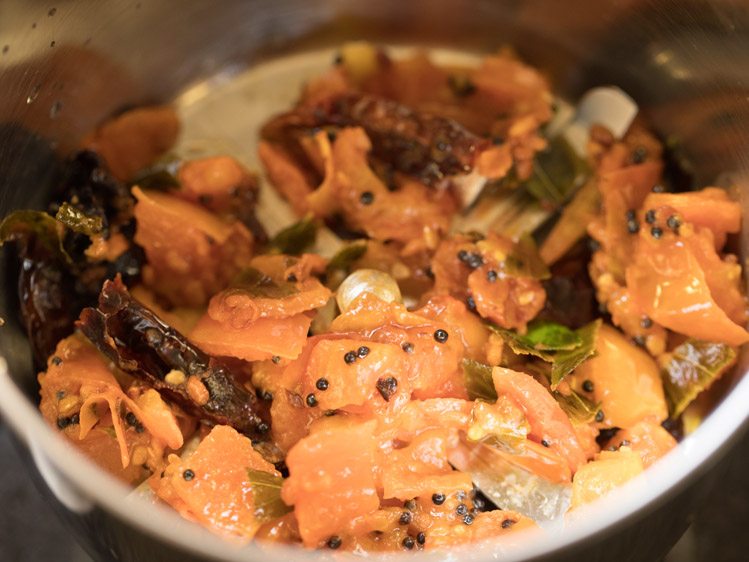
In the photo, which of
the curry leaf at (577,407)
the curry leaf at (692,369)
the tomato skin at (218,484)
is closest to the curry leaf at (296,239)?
the tomato skin at (218,484)

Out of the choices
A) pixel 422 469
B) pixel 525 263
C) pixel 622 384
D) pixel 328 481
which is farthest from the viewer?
pixel 525 263

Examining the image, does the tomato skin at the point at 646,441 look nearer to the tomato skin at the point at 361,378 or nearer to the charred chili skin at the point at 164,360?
the tomato skin at the point at 361,378

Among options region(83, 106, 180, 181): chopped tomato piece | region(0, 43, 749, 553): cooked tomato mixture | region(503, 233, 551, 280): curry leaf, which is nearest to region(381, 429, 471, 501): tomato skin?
region(0, 43, 749, 553): cooked tomato mixture

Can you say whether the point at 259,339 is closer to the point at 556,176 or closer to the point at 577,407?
the point at 577,407

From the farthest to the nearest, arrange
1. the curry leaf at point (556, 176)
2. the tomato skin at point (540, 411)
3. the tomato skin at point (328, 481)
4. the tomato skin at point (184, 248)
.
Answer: the curry leaf at point (556, 176) < the tomato skin at point (184, 248) < the tomato skin at point (540, 411) < the tomato skin at point (328, 481)

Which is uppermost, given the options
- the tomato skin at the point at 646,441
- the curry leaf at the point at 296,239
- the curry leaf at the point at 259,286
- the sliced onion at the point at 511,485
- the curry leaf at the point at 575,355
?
the curry leaf at the point at 259,286

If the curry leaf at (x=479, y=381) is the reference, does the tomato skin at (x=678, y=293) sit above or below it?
above

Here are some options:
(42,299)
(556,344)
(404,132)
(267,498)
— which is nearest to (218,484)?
(267,498)

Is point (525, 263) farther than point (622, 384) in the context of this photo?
Yes
